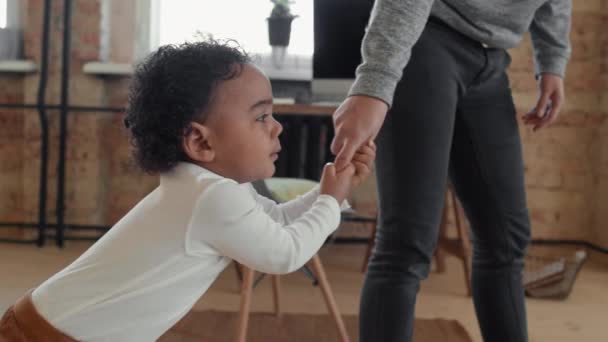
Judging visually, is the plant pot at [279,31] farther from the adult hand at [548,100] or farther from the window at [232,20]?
the adult hand at [548,100]

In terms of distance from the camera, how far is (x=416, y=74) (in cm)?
118

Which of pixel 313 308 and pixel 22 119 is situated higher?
pixel 22 119

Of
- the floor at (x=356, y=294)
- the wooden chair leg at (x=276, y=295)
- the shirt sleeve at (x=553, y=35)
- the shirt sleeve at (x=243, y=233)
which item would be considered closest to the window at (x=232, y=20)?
the floor at (x=356, y=294)

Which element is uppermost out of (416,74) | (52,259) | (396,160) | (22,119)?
(416,74)

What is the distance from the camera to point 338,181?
44.2 inches

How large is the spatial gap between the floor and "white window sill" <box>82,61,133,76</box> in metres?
0.86

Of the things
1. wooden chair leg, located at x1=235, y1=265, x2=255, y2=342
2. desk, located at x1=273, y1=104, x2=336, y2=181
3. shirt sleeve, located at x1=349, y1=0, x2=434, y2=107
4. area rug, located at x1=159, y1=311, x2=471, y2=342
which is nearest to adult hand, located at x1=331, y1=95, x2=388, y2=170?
shirt sleeve, located at x1=349, y1=0, x2=434, y2=107

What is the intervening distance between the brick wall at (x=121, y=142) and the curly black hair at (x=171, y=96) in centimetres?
235

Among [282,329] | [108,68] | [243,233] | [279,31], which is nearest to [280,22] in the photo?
[279,31]

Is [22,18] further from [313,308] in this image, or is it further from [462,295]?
[462,295]

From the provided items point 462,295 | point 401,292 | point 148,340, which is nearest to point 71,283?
point 148,340

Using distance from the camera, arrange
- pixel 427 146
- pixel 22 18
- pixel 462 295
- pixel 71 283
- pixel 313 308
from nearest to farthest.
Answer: pixel 71 283 → pixel 427 146 → pixel 313 308 → pixel 462 295 → pixel 22 18

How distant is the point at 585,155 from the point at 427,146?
2528 mm

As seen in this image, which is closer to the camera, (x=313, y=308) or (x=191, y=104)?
(x=191, y=104)
